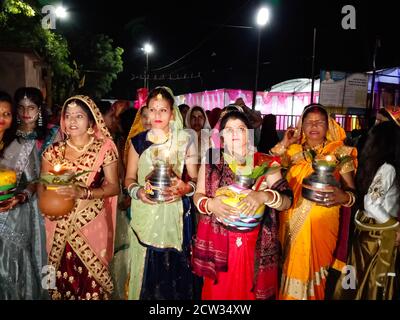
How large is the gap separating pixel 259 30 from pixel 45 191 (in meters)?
10.3

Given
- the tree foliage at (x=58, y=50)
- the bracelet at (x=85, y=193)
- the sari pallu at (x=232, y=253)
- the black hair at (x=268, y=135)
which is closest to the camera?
the sari pallu at (x=232, y=253)

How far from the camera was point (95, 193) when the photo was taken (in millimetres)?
2902

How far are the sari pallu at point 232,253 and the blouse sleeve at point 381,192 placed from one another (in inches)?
34.0

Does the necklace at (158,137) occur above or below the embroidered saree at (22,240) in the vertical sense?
above

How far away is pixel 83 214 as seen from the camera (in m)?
3.06

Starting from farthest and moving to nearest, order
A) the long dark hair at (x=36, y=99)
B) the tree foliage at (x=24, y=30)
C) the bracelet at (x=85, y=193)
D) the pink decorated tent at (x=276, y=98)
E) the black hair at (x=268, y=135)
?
the pink decorated tent at (x=276, y=98) < the tree foliage at (x=24, y=30) < the black hair at (x=268, y=135) < the long dark hair at (x=36, y=99) < the bracelet at (x=85, y=193)

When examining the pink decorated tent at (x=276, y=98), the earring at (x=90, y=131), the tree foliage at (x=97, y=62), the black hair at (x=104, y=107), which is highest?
the tree foliage at (x=97, y=62)

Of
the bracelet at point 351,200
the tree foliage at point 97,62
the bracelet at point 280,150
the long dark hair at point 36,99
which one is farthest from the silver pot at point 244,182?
the tree foliage at point 97,62

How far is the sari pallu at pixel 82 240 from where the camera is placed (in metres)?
3.04

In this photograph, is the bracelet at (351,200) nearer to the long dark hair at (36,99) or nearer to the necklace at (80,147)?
the necklace at (80,147)

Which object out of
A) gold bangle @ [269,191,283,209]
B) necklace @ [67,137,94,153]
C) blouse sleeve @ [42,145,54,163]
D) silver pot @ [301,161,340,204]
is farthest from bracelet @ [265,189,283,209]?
blouse sleeve @ [42,145,54,163]

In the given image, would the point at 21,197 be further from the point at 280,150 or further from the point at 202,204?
the point at 280,150
